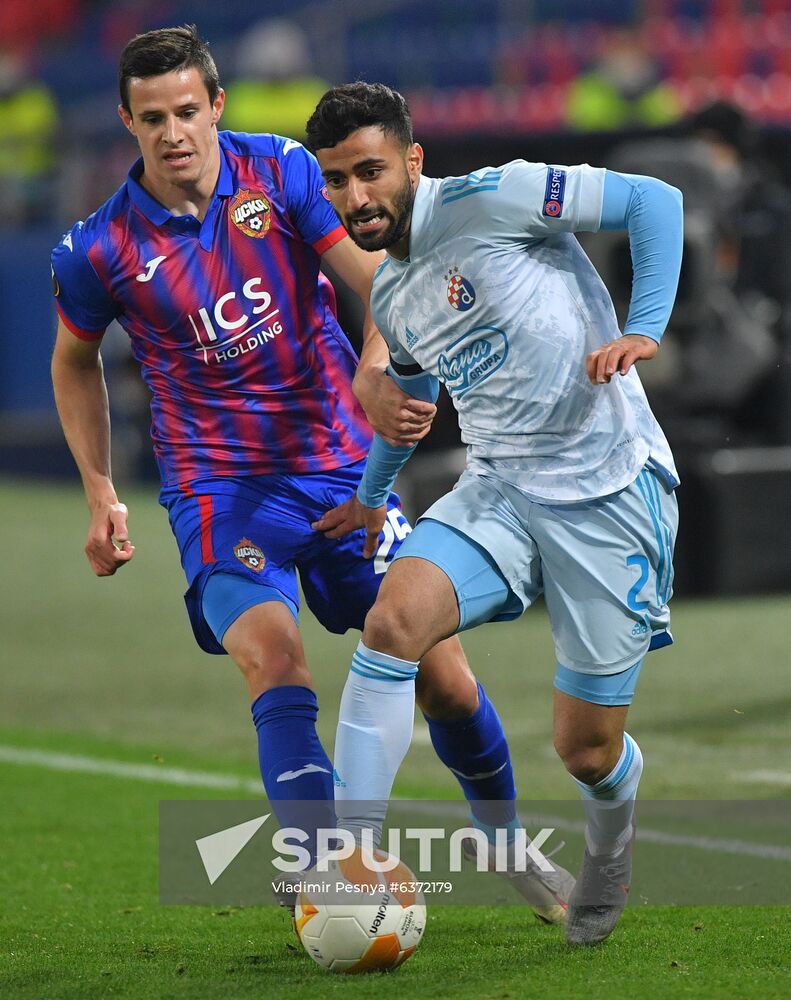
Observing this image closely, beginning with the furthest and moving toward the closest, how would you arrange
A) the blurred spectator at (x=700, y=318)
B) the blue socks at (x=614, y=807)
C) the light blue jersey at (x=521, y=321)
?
the blurred spectator at (x=700, y=318), the blue socks at (x=614, y=807), the light blue jersey at (x=521, y=321)

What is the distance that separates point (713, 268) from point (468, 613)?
19.5ft

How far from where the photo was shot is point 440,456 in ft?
33.3

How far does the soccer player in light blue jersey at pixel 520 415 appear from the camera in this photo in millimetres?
3422

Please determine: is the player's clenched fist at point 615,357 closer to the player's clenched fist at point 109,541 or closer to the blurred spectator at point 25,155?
the player's clenched fist at point 109,541

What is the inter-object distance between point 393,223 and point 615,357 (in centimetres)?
55

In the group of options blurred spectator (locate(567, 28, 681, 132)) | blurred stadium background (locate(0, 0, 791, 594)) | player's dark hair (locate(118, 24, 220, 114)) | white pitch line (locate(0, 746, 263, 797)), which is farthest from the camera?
blurred spectator (locate(567, 28, 681, 132))

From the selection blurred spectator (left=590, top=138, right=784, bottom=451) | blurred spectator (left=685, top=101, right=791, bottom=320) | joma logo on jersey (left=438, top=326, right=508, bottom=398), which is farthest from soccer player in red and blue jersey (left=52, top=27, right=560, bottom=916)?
blurred spectator (left=685, top=101, right=791, bottom=320)

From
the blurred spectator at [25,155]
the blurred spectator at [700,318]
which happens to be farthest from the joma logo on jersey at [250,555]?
the blurred spectator at [25,155]

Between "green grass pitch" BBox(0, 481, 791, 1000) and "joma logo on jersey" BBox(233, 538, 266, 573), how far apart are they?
87 centimetres

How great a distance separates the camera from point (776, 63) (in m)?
15.1

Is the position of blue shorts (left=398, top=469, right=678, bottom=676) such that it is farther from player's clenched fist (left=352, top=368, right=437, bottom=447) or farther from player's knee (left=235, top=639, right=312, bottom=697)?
player's knee (left=235, top=639, right=312, bottom=697)

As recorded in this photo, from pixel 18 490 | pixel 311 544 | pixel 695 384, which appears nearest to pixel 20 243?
pixel 18 490

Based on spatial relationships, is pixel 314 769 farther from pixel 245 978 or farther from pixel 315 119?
pixel 315 119

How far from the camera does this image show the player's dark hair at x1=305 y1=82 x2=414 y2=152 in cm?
340
